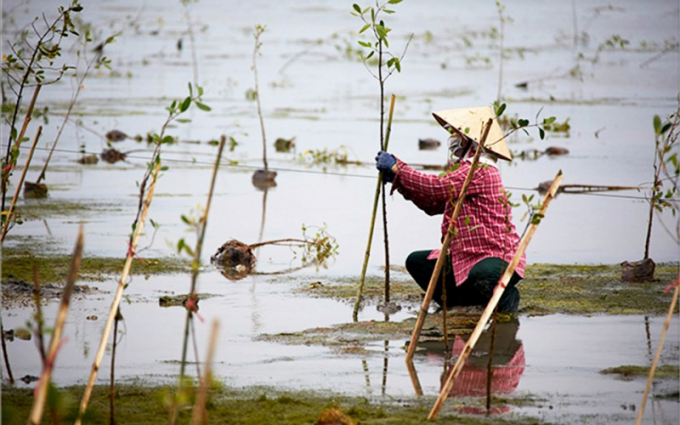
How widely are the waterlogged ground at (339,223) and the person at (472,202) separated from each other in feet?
1.10

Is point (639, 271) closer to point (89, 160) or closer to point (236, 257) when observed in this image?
point (236, 257)

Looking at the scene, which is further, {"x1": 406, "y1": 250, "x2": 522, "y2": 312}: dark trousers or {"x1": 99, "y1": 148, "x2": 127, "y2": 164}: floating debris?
{"x1": 99, "y1": 148, "x2": 127, "y2": 164}: floating debris

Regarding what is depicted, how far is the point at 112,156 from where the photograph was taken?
1375 cm

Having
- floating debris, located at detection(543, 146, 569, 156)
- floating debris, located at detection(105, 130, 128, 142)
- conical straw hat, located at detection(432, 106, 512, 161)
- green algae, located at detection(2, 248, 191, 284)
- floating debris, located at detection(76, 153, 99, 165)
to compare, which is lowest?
green algae, located at detection(2, 248, 191, 284)

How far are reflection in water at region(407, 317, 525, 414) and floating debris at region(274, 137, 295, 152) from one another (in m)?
8.03

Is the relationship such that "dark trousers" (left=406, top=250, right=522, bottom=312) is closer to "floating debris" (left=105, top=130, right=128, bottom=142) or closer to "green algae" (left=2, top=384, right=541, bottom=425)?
"green algae" (left=2, top=384, right=541, bottom=425)

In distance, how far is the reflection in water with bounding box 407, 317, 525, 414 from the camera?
5250 millimetres

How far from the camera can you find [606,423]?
4770mm

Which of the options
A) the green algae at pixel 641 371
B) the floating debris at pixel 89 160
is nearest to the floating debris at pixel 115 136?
the floating debris at pixel 89 160

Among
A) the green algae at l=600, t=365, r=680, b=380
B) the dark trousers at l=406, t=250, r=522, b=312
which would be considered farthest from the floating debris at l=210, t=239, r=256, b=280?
the green algae at l=600, t=365, r=680, b=380

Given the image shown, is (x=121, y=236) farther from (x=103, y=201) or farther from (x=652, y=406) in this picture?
(x=652, y=406)

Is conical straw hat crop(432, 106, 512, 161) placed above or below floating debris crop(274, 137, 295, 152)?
above

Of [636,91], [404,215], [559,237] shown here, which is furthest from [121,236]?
[636,91]

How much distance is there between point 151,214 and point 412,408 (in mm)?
6111
